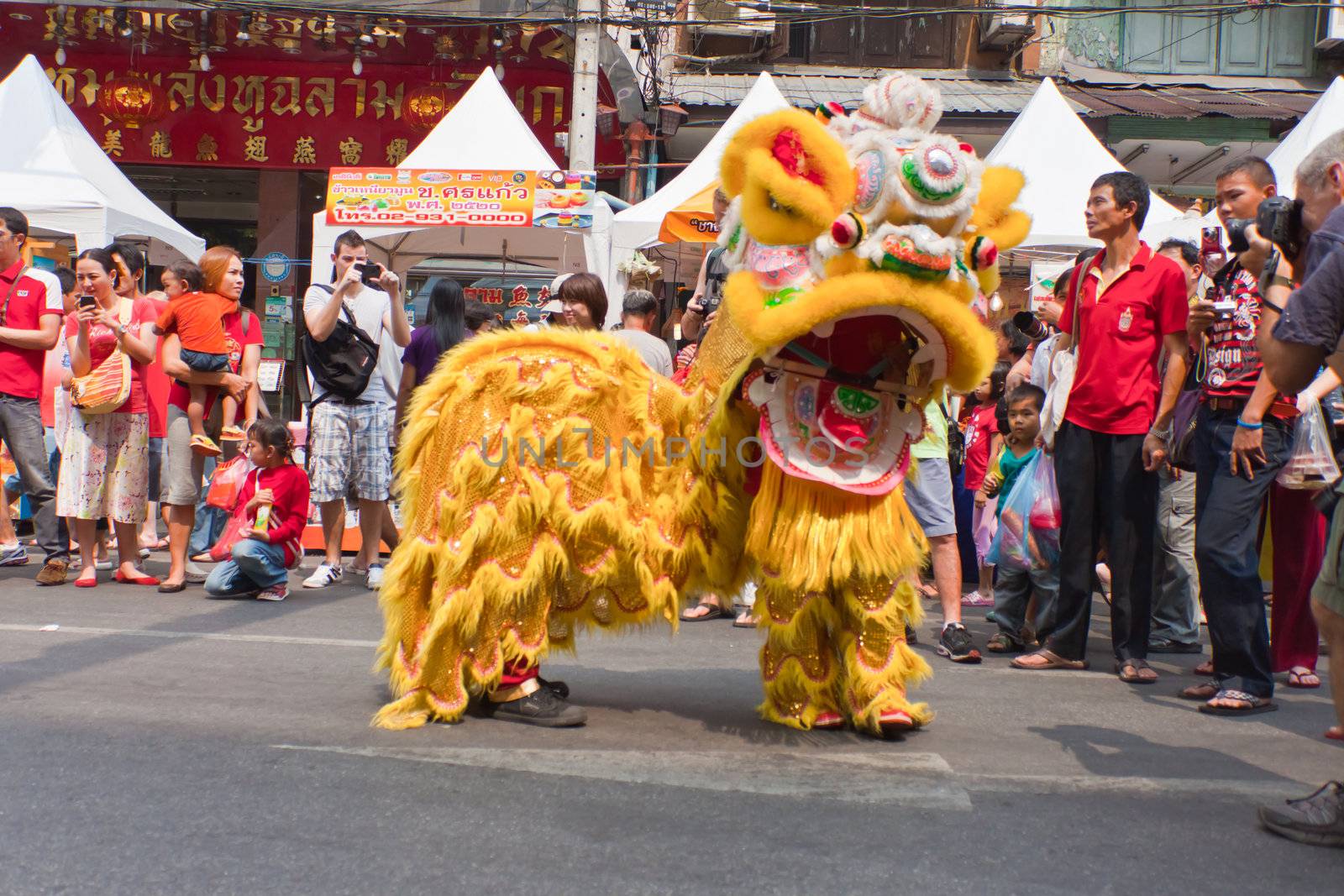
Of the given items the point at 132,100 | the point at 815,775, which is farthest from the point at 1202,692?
the point at 132,100

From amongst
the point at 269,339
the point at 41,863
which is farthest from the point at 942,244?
the point at 269,339

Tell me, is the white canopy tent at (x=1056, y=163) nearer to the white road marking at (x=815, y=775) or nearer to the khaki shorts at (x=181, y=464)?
the khaki shorts at (x=181, y=464)

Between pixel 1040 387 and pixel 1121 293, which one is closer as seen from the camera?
pixel 1121 293

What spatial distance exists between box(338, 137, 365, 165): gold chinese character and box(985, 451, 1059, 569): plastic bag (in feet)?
38.4

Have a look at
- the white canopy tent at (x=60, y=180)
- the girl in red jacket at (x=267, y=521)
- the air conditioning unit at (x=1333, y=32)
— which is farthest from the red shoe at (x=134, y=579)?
the air conditioning unit at (x=1333, y=32)

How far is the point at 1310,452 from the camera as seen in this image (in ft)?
15.3

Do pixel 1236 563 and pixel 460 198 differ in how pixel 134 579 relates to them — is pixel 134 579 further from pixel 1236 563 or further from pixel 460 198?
pixel 1236 563

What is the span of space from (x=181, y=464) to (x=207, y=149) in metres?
9.97

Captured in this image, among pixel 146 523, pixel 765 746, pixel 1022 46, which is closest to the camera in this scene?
pixel 765 746

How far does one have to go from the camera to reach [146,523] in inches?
336

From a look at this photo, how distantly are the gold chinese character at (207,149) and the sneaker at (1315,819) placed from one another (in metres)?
14.9

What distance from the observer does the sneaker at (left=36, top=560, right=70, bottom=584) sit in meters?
6.87

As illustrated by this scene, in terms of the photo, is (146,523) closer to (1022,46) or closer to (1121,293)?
(1121,293)

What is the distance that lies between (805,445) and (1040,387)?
9.92ft
